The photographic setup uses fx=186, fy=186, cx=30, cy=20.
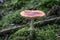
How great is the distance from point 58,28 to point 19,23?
939 mm

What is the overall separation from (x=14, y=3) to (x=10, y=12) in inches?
15.1

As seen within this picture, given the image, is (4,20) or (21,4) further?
(21,4)

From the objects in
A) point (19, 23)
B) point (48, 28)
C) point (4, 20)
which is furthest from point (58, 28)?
point (4, 20)

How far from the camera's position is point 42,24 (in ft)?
13.1

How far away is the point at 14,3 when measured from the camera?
516cm

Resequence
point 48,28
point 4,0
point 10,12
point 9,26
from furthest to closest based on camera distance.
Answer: point 4,0
point 10,12
point 9,26
point 48,28

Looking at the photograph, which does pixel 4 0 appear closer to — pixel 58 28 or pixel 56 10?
pixel 56 10

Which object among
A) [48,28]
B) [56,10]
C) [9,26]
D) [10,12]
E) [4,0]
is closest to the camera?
[48,28]

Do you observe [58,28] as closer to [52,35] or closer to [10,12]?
[52,35]

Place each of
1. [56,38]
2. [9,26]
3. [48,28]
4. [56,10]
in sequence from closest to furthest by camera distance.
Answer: [56,38], [48,28], [9,26], [56,10]

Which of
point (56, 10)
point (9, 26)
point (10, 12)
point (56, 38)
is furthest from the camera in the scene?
point (10, 12)

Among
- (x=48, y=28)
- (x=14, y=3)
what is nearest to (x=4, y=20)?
(x=14, y=3)

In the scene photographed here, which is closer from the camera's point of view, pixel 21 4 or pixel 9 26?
pixel 9 26

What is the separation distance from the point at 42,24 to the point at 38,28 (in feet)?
0.49
